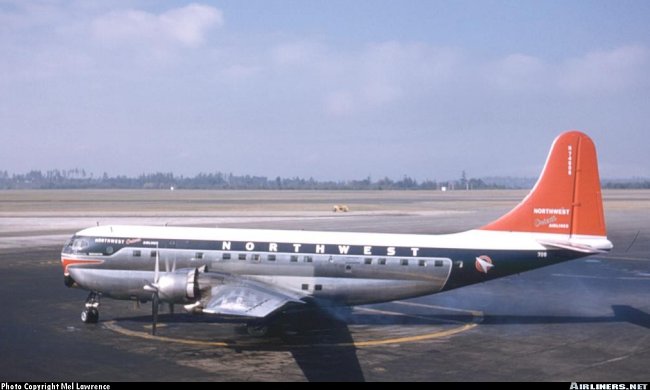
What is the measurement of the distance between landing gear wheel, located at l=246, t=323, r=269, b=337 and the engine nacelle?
237 centimetres

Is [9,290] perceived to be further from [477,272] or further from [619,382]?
[619,382]

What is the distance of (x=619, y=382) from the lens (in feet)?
51.8

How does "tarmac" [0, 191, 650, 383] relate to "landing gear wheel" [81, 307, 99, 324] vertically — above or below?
below

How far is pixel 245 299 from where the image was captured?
61.9 ft

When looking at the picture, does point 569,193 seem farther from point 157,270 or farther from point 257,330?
point 157,270

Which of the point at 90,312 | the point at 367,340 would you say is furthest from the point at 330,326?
the point at 90,312

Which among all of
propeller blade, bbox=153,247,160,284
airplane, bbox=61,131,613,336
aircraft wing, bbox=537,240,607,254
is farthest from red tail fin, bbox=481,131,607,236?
propeller blade, bbox=153,247,160,284

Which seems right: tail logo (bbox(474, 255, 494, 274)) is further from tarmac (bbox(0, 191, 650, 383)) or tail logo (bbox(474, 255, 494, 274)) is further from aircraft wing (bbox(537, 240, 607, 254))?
tarmac (bbox(0, 191, 650, 383))

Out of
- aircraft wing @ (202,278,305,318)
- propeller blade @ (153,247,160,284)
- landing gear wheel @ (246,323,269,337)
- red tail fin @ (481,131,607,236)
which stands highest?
red tail fin @ (481,131,607,236)

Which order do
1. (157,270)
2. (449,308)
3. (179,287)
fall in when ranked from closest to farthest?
(179,287) → (157,270) → (449,308)

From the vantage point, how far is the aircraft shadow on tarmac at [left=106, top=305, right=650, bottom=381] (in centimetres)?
1742

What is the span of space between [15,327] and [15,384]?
307 inches

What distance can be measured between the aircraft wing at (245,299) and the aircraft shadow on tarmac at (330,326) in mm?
1578

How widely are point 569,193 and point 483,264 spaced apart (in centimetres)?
383
